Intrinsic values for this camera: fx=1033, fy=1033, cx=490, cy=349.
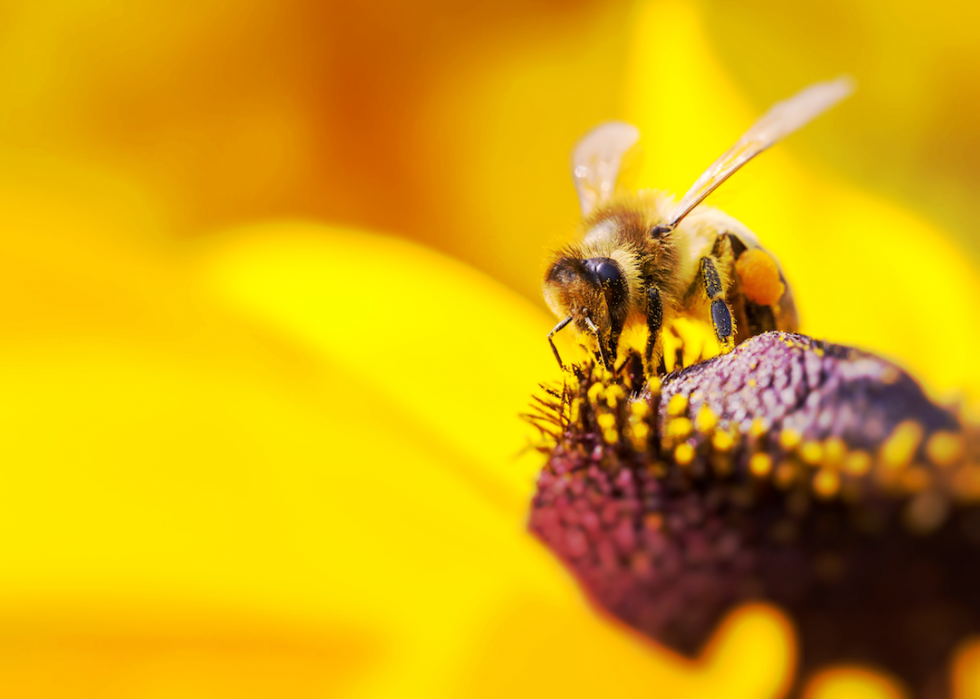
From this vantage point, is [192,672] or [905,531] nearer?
[905,531]

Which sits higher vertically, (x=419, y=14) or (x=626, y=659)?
(x=419, y=14)

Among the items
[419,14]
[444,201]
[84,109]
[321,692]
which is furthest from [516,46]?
[321,692]

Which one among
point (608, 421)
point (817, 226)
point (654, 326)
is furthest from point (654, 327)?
point (817, 226)

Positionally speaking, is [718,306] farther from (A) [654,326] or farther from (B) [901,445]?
(B) [901,445]

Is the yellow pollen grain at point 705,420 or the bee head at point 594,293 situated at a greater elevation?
the bee head at point 594,293

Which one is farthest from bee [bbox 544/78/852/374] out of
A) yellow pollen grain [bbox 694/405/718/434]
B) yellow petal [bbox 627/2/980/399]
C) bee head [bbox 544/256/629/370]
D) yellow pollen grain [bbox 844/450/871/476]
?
yellow petal [bbox 627/2/980/399]

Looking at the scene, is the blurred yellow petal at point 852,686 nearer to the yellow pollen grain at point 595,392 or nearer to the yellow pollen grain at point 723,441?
the yellow pollen grain at point 723,441

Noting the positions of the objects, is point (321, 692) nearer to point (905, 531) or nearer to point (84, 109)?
point (905, 531)

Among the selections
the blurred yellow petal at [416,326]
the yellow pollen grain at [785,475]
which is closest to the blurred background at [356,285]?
the blurred yellow petal at [416,326]
